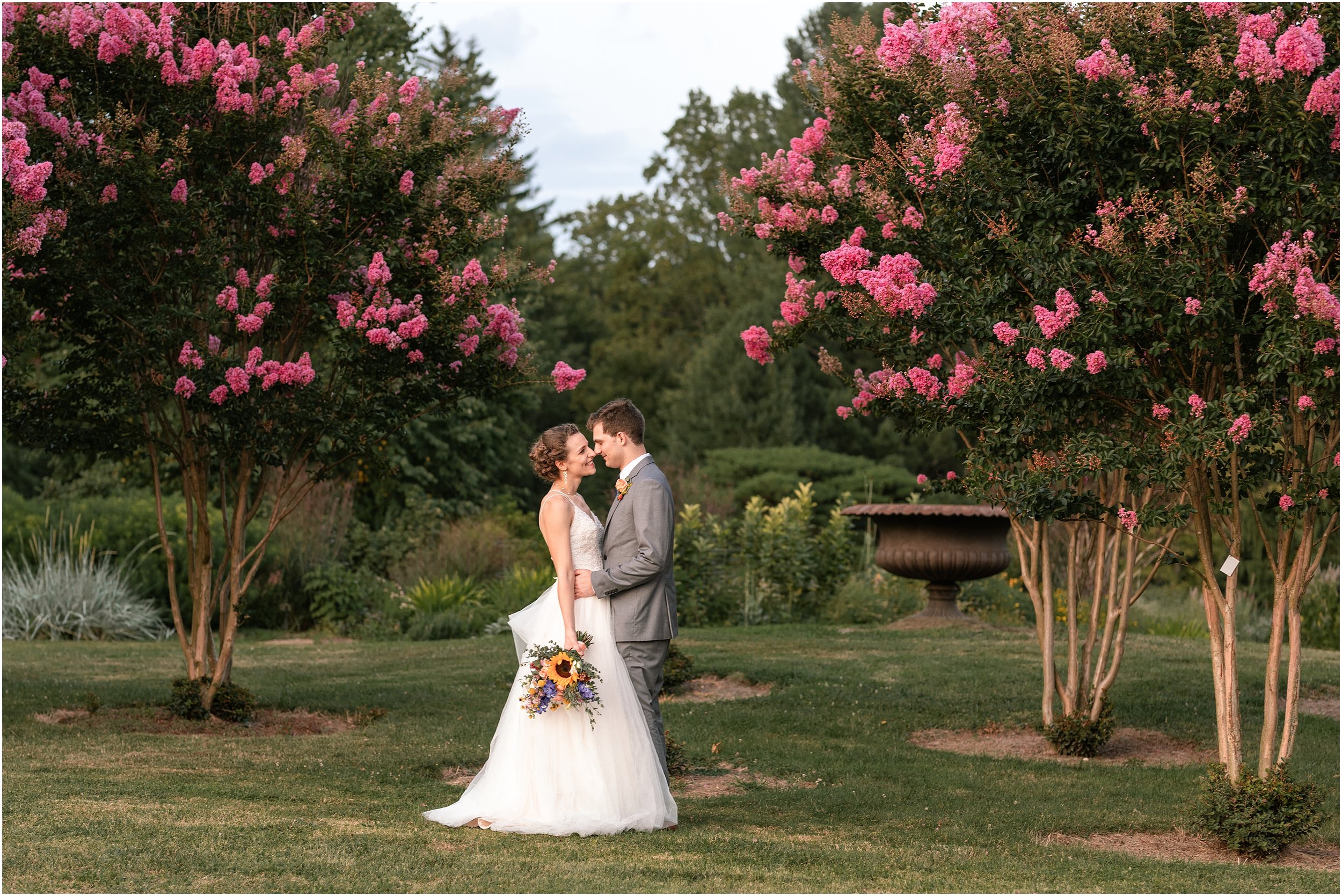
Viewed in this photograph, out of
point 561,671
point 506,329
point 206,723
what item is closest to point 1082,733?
point 561,671

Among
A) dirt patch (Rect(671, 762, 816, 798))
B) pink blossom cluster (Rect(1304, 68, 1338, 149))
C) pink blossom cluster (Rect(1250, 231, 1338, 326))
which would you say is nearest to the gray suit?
dirt patch (Rect(671, 762, 816, 798))

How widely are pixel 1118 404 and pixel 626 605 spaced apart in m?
2.61

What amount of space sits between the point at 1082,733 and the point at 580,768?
425 cm

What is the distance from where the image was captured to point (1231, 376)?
20.9 ft

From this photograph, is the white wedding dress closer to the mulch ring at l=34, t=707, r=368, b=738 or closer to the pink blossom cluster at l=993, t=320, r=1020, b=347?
the pink blossom cluster at l=993, t=320, r=1020, b=347

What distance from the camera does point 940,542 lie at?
14781 millimetres

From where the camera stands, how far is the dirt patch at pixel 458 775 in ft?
24.5

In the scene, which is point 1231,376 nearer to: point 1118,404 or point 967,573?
point 1118,404

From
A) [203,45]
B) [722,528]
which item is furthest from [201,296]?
[722,528]

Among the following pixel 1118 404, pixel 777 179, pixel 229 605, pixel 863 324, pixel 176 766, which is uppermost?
pixel 777 179

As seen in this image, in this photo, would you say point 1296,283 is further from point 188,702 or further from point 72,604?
point 72,604

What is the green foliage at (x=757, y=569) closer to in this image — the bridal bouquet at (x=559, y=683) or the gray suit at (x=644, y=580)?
the gray suit at (x=644, y=580)

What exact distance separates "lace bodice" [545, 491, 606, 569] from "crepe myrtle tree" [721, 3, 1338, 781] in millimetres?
1976

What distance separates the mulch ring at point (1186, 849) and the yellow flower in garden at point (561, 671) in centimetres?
248
